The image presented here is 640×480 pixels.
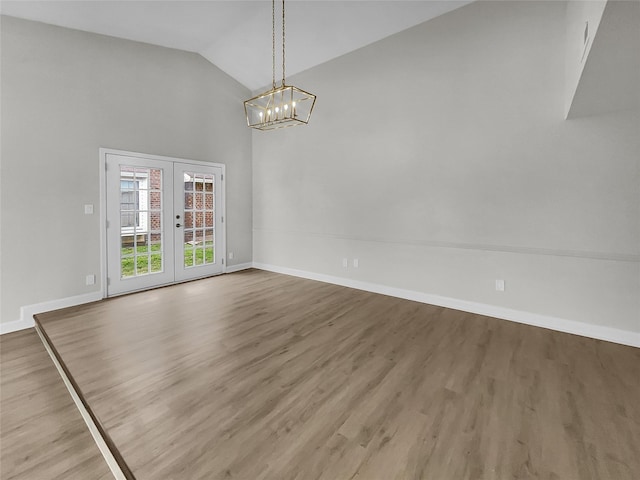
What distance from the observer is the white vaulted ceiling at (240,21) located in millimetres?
3568

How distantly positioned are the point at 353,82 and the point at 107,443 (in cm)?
500

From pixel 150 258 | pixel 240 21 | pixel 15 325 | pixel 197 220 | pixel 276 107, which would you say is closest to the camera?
pixel 276 107

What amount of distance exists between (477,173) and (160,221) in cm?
467

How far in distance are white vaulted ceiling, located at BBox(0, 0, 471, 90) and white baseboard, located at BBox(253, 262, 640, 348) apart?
3.68 metres

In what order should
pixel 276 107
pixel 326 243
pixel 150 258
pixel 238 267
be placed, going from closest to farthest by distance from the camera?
pixel 276 107, pixel 150 258, pixel 326 243, pixel 238 267

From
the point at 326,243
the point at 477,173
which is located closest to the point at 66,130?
the point at 326,243

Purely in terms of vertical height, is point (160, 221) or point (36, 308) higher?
point (160, 221)

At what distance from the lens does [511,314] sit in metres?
3.57

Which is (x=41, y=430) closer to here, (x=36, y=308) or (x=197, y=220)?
(x=36, y=308)

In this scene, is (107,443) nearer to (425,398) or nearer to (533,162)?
(425,398)

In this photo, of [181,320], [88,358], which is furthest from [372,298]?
[88,358]

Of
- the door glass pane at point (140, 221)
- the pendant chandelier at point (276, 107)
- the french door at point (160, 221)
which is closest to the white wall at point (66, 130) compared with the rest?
the french door at point (160, 221)

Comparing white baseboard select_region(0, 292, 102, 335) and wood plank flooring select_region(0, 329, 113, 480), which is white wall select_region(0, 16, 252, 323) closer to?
white baseboard select_region(0, 292, 102, 335)

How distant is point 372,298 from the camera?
440cm
